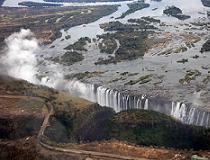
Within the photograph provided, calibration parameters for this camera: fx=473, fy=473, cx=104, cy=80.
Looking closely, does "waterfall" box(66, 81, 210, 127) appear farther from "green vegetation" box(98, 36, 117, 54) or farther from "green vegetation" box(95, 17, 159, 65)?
"green vegetation" box(98, 36, 117, 54)

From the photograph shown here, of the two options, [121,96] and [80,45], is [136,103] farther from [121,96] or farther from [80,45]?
[80,45]

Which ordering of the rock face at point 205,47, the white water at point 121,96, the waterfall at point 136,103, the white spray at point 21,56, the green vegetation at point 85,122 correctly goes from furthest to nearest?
the rock face at point 205,47 → the white spray at point 21,56 → the white water at point 121,96 → the waterfall at point 136,103 → the green vegetation at point 85,122

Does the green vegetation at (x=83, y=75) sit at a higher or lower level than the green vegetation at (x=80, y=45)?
higher

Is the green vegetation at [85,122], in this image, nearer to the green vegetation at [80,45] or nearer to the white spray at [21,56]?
the white spray at [21,56]

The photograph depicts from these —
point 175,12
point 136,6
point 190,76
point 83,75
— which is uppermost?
point 190,76

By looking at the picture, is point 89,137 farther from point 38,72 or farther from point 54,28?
point 54,28

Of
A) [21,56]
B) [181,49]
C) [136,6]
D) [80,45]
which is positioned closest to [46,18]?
[136,6]

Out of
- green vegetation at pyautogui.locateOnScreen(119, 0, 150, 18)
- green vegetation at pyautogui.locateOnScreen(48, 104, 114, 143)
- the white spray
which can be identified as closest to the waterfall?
green vegetation at pyautogui.locateOnScreen(48, 104, 114, 143)

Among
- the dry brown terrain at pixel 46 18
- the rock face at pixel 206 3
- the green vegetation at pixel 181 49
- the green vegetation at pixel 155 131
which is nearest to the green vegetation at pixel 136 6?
the dry brown terrain at pixel 46 18
